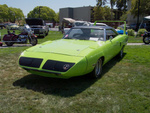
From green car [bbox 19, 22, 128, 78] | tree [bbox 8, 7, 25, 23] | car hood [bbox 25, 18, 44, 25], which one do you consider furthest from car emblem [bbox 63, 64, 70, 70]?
tree [bbox 8, 7, 25, 23]

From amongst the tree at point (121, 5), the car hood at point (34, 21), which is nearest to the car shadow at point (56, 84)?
the car hood at point (34, 21)

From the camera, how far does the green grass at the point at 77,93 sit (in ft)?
8.75

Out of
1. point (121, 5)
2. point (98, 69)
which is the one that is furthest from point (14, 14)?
point (98, 69)

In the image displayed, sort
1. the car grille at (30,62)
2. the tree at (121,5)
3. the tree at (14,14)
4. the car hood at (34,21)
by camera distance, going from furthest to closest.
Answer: the tree at (14,14) → the tree at (121,5) → the car hood at (34,21) → the car grille at (30,62)

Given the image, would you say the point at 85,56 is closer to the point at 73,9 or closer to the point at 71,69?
the point at 71,69

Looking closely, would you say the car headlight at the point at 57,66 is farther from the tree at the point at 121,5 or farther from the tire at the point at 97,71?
the tree at the point at 121,5

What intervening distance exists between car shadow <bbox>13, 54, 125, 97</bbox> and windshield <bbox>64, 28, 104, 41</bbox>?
1.31 meters

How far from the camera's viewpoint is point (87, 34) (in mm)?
4934

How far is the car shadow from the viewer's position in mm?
3277

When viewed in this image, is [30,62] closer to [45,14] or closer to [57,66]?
[57,66]

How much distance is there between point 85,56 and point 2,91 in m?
1.84

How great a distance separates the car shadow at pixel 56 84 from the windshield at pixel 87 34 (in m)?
1.31

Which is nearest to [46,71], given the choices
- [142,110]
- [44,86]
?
[44,86]

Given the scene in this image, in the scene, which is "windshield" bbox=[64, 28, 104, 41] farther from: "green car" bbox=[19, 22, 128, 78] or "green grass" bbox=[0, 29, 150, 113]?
"green grass" bbox=[0, 29, 150, 113]
